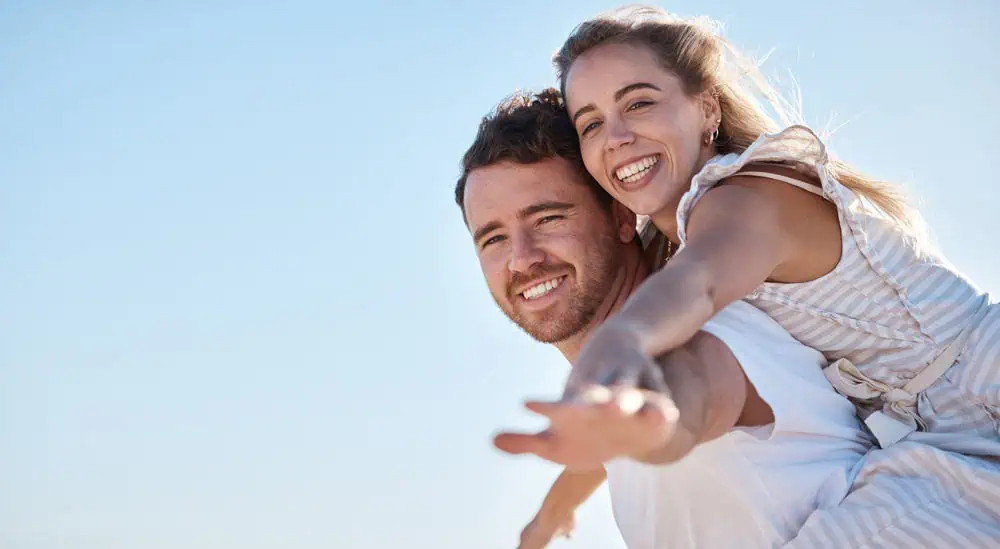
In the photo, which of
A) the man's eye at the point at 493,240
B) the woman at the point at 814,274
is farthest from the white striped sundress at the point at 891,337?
the man's eye at the point at 493,240

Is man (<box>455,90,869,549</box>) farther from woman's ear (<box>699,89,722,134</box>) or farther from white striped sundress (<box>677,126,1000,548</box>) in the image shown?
woman's ear (<box>699,89,722,134</box>)

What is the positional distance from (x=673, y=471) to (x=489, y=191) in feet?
6.77

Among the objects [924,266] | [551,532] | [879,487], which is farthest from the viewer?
[551,532]

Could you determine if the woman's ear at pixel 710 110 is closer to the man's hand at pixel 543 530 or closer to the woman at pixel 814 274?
the woman at pixel 814 274

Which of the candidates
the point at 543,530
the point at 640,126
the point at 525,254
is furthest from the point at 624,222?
the point at 543,530

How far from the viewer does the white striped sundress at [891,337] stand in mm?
3121

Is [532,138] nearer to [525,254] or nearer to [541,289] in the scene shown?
[525,254]

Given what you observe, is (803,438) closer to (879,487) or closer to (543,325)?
(879,487)

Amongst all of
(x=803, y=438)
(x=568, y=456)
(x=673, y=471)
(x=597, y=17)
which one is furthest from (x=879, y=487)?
(x=597, y=17)

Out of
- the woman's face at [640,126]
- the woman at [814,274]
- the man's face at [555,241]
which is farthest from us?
the man's face at [555,241]

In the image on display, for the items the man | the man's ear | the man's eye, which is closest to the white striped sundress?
the man

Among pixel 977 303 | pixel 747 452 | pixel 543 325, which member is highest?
pixel 543 325

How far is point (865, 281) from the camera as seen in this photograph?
332cm

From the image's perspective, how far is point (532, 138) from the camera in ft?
15.9
